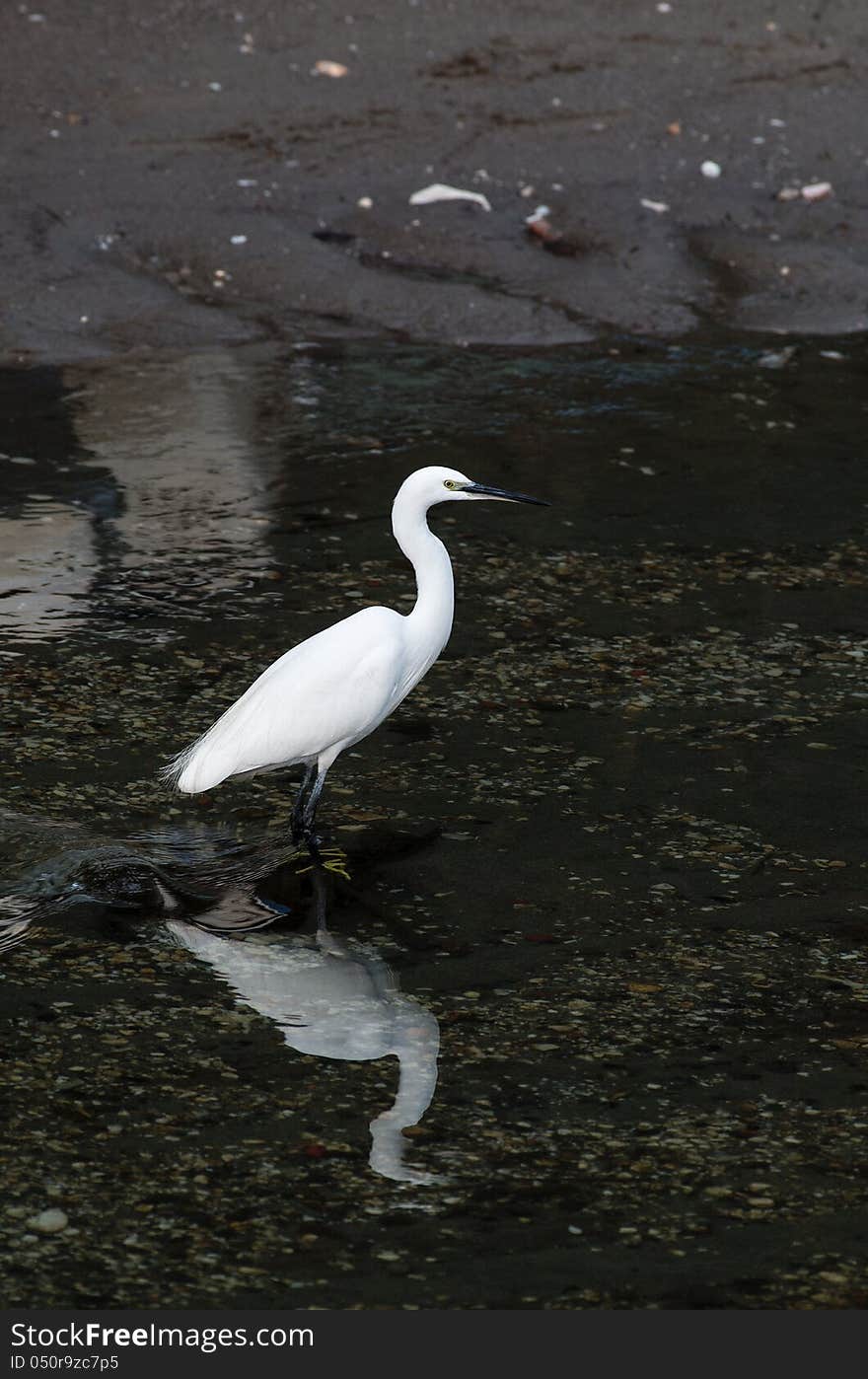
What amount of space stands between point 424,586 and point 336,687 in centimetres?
44

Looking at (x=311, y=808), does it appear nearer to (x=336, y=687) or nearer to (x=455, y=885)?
(x=336, y=687)

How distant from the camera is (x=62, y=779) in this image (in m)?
5.20

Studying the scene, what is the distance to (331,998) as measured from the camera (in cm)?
425

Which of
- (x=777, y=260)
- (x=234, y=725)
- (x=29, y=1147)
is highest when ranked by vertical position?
(x=777, y=260)

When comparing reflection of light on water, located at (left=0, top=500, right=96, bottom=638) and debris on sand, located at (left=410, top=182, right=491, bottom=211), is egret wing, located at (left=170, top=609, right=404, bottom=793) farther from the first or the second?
debris on sand, located at (left=410, top=182, right=491, bottom=211)

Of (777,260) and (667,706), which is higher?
(777,260)

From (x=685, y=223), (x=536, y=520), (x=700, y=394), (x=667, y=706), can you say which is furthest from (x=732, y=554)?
(x=685, y=223)

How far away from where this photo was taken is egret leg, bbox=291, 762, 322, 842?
16.1 ft

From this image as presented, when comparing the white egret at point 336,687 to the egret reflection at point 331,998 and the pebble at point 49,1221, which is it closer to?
the egret reflection at point 331,998

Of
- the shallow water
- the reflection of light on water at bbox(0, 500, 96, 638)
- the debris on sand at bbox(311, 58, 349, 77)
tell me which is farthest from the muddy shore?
the reflection of light on water at bbox(0, 500, 96, 638)

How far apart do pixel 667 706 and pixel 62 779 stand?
200 cm

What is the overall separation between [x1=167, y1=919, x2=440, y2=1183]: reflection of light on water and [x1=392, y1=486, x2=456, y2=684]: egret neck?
2.99 ft

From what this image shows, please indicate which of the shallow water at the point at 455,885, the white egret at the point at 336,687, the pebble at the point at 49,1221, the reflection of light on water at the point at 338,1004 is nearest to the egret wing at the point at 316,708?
the white egret at the point at 336,687

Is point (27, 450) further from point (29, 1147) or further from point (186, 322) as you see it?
point (29, 1147)
